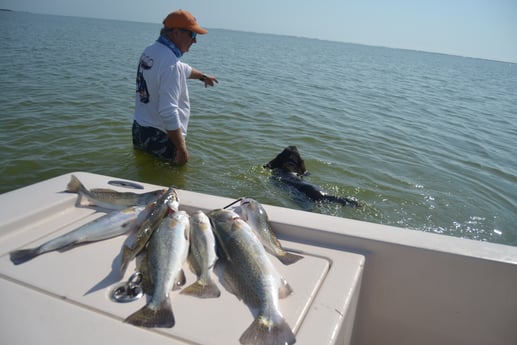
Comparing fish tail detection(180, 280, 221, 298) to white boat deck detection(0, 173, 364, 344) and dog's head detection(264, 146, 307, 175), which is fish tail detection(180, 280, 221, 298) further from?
dog's head detection(264, 146, 307, 175)

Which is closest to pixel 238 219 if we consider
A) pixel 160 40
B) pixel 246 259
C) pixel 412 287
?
pixel 246 259

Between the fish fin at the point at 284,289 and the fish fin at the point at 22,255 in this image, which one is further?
the fish fin at the point at 22,255

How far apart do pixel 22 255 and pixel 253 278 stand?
1.37m

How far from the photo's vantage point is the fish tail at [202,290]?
6.70 ft

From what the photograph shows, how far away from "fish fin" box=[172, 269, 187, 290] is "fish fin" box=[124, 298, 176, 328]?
0.66ft

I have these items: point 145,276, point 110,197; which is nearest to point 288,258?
point 145,276

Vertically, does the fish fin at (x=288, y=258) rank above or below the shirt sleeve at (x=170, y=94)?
below

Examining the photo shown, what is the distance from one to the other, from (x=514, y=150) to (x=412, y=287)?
12658mm

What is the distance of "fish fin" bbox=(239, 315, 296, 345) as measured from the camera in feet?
5.75

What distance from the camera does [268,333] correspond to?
179 cm

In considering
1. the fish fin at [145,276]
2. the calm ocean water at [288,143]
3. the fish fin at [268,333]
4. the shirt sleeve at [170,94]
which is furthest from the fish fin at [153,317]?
the calm ocean water at [288,143]

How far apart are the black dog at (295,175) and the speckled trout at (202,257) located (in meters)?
4.12

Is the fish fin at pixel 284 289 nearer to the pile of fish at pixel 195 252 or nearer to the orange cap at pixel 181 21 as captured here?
the pile of fish at pixel 195 252

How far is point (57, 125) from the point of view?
9.66 metres
